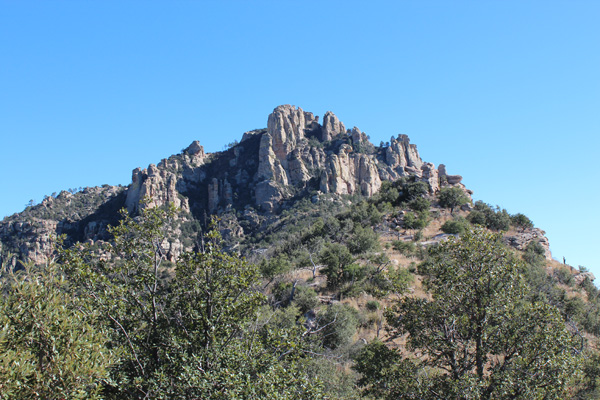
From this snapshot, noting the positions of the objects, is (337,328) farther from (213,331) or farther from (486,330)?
(213,331)

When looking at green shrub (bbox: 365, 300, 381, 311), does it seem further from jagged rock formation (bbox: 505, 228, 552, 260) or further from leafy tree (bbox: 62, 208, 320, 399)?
jagged rock formation (bbox: 505, 228, 552, 260)

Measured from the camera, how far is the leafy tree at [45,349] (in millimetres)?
6078

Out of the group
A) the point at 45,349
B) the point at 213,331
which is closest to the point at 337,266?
the point at 213,331

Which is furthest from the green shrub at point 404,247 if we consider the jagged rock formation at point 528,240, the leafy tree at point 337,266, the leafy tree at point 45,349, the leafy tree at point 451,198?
the leafy tree at point 45,349

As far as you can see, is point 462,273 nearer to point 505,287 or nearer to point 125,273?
point 505,287

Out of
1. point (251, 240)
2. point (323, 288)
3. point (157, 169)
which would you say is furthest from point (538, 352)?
point (157, 169)

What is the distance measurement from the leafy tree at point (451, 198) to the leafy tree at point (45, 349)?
46927 millimetres

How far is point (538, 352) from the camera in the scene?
32.6ft

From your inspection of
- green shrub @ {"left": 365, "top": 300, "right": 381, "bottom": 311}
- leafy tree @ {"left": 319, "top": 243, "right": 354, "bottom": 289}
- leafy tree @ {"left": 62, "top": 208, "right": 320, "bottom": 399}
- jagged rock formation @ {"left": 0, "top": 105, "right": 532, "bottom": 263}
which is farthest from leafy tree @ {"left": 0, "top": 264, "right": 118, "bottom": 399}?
jagged rock formation @ {"left": 0, "top": 105, "right": 532, "bottom": 263}

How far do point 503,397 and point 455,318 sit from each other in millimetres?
2025

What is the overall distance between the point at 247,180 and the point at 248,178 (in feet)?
2.54

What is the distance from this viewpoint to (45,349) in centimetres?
668

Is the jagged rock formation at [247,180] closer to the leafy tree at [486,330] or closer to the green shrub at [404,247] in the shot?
the green shrub at [404,247]

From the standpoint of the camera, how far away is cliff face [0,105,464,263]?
102 metres
